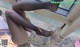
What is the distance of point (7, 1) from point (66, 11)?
49cm

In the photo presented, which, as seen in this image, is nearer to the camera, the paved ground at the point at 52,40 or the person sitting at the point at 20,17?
the person sitting at the point at 20,17

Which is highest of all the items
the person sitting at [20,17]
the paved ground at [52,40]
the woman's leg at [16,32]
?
the person sitting at [20,17]

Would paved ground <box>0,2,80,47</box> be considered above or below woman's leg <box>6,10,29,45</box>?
below

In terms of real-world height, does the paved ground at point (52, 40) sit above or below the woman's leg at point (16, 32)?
below

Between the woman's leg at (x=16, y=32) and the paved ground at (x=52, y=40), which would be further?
the paved ground at (x=52, y=40)

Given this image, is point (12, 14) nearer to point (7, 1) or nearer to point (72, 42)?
point (7, 1)

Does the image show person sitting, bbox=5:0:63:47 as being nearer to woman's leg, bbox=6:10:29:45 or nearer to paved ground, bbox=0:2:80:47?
woman's leg, bbox=6:10:29:45

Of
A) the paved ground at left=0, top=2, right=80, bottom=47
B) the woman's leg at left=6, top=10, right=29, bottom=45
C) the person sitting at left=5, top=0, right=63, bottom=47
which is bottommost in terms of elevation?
the paved ground at left=0, top=2, right=80, bottom=47

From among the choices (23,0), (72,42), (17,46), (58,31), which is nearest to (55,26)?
(58,31)

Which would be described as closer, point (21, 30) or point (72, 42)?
point (21, 30)

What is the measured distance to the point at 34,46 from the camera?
140 cm

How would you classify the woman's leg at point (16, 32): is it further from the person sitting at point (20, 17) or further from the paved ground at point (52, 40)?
the paved ground at point (52, 40)

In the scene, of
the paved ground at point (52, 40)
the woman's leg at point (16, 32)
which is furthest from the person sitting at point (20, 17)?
the paved ground at point (52, 40)

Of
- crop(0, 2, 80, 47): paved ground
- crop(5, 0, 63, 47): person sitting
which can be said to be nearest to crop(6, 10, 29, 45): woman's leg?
crop(5, 0, 63, 47): person sitting
